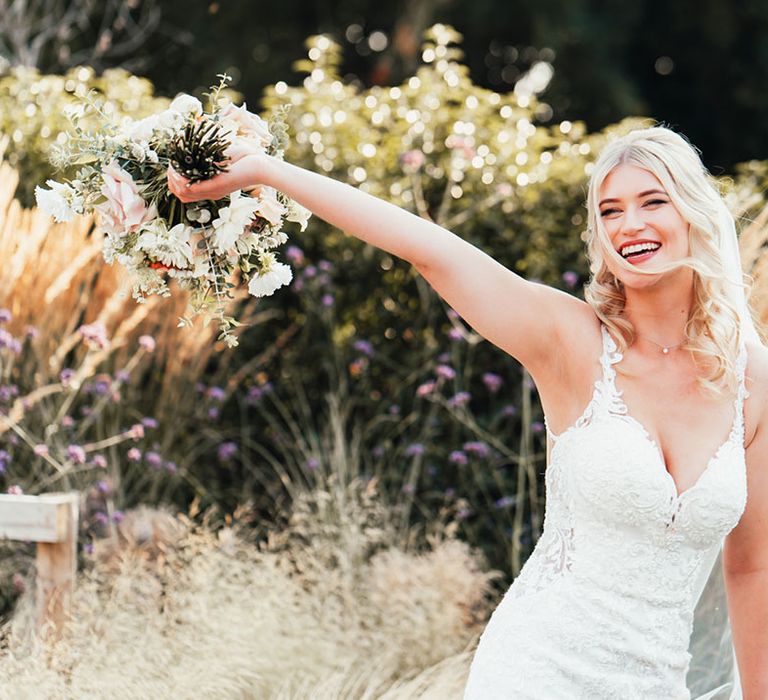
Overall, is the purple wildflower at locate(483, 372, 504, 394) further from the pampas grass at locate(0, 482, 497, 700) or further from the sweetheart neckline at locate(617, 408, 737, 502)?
the sweetheart neckline at locate(617, 408, 737, 502)

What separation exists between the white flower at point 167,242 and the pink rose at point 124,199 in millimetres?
27

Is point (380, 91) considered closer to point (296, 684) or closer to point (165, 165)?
point (296, 684)

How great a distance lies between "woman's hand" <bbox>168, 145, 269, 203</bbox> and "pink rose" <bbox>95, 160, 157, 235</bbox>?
12cm

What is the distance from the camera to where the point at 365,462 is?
5.24m

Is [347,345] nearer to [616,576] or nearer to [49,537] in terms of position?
[49,537]

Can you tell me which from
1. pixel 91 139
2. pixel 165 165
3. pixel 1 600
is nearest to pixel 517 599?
pixel 165 165

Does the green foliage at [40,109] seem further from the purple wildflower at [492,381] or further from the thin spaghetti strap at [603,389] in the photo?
the thin spaghetti strap at [603,389]

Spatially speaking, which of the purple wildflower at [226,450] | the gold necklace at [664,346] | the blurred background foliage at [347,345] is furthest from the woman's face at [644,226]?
the purple wildflower at [226,450]

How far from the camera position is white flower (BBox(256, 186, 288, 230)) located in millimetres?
2373

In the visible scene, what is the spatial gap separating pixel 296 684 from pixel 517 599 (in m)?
1.53

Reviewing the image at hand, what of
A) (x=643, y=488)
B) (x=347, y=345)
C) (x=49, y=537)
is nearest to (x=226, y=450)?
(x=347, y=345)

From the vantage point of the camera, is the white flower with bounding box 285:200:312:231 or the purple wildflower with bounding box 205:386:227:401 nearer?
the white flower with bounding box 285:200:312:231

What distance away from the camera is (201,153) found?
2193mm

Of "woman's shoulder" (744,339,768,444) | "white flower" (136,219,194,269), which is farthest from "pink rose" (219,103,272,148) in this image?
"woman's shoulder" (744,339,768,444)
